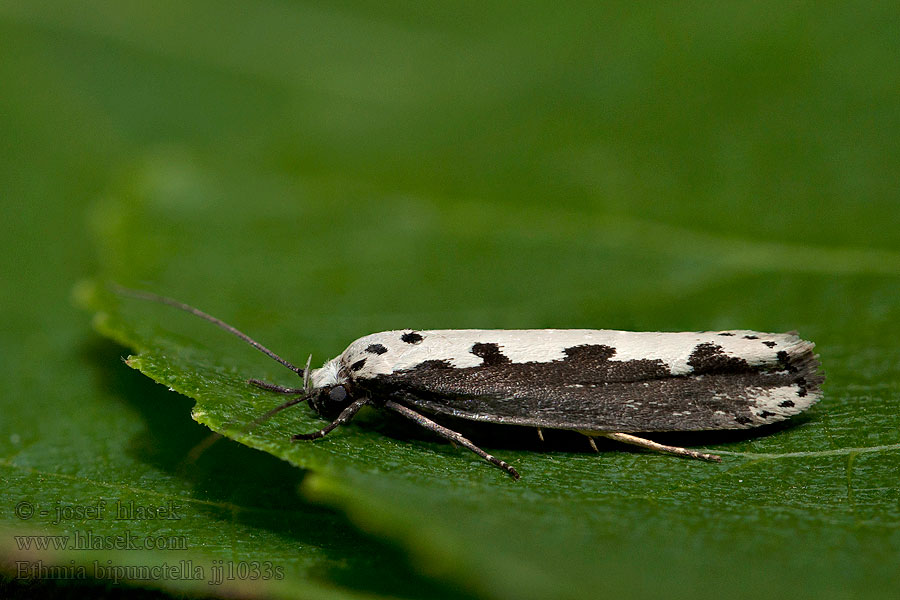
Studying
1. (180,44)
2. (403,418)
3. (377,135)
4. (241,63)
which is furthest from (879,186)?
(180,44)

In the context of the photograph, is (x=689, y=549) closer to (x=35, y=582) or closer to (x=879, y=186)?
(x=35, y=582)

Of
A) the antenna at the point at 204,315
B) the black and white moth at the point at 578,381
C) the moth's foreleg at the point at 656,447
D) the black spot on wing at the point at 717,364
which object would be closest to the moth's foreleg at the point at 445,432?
the black and white moth at the point at 578,381

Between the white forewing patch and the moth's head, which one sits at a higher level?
the white forewing patch

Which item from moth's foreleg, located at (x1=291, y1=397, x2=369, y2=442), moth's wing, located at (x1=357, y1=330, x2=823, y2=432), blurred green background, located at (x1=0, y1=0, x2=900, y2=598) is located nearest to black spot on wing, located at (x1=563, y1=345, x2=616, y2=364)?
moth's wing, located at (x1=357, y1=330, x2=823, y2=432)

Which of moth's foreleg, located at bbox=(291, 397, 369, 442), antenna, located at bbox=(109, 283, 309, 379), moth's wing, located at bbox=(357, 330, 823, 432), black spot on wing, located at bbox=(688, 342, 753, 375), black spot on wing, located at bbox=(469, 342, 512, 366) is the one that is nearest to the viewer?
moth's foreleg, located at bbox=(291, 397, 369, 442)

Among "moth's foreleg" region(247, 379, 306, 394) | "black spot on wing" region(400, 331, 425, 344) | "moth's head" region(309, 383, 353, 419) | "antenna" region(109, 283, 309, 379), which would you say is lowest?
"moth's head" region(309, 383, 353, 419)

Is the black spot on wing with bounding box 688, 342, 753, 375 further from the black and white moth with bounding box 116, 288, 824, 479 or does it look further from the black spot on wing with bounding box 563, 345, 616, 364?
the black spot on wing with bounding box 563, 345, 616, 364

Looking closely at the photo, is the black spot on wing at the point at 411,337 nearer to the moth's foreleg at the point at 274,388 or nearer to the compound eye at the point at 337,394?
the compound eye at the point at 337,394
